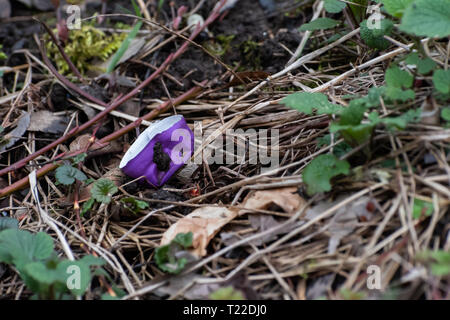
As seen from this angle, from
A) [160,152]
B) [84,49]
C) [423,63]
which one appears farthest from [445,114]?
[84,49]

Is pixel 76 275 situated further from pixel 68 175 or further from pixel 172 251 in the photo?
pixel 68 175

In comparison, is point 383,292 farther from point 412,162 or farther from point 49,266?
point 49,266

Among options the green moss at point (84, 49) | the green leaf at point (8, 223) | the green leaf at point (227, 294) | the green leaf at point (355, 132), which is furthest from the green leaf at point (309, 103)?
the green moss at point (84, 49)

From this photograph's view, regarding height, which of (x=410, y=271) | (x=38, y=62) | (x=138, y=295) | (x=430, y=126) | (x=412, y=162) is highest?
(x=38, y=62)

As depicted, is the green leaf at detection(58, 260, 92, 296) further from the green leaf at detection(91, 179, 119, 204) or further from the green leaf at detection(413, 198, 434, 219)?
the green leaf at detection(413, 198, 434, 219)

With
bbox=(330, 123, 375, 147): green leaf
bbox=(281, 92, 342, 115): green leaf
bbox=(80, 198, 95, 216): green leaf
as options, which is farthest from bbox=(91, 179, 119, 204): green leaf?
bbox=(330, 123, 375, 147): green leaf

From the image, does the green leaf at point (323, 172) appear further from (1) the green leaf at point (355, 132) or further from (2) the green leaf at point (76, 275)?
(2) the green leaf at point (76, 275)

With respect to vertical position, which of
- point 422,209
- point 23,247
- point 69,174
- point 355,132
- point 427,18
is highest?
point 427,18

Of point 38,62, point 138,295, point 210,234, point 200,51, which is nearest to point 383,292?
point 210,234
